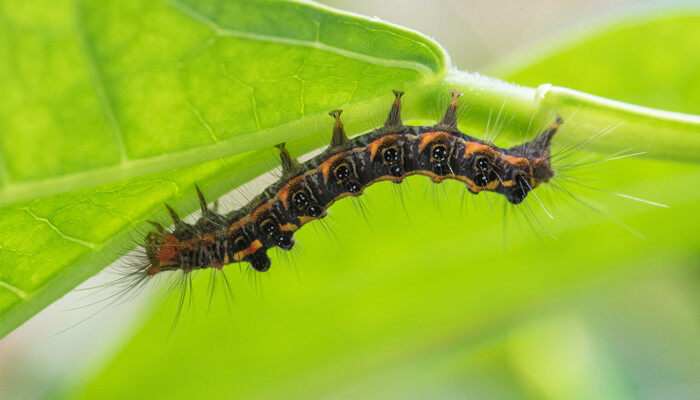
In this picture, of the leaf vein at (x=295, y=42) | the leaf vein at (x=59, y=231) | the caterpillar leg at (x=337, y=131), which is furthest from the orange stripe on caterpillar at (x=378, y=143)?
the leaf vein at (x=59, y=231)

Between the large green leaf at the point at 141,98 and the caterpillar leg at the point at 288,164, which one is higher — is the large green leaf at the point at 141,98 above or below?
below

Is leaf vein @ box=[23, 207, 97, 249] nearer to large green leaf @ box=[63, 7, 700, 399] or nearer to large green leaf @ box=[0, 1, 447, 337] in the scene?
large green leaf @ box=[0, 1, 447, 337]

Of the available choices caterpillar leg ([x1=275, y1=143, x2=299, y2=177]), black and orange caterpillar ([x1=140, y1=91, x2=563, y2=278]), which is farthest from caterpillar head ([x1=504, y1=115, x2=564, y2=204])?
caterpillar leg ([x1=275, y1=143, x2=299, y2=177])

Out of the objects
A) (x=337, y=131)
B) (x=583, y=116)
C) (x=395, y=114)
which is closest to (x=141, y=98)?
(x=337, y=131)

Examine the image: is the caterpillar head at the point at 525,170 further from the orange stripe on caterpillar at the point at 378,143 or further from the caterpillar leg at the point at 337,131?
the caterpillar leg at the point at 337,131

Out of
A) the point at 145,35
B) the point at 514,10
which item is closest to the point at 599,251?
the point at 145,35

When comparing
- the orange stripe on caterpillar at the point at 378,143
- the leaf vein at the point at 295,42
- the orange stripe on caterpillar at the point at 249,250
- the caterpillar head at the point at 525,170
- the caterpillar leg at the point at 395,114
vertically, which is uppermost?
the orange stripe on caterpillar at the point at 378,143
